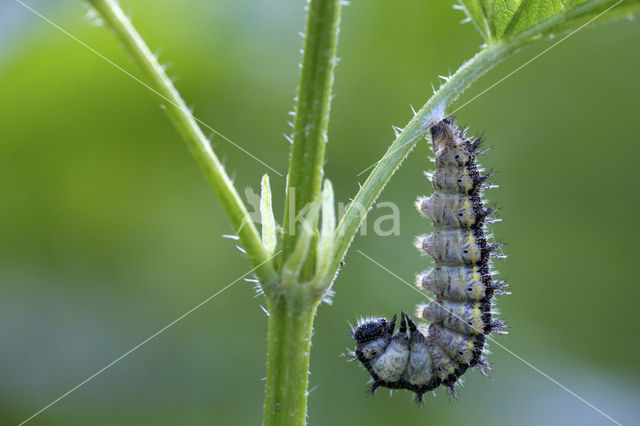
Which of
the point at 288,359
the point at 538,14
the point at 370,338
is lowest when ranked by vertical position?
the point at 370,338

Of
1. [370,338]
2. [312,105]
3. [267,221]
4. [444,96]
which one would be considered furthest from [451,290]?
[312,105]

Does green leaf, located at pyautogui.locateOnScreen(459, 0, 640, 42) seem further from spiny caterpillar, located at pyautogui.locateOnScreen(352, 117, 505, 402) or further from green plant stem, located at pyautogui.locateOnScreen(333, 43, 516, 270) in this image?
spiny caterpillar, located at pyautogui.locateOnScreen(352, 117, 505, 402)

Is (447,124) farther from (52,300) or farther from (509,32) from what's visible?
(52,300)

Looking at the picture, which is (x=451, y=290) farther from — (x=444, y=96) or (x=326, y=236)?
(x=326, y=236)

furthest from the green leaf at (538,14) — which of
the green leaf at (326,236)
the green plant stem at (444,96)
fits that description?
the green leaf at (326,236)

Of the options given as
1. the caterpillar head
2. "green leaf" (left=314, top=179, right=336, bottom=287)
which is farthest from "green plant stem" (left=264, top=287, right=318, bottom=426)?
the caterpillar head

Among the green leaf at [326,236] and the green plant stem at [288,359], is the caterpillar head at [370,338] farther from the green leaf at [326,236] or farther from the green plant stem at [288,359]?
the green leaf at [326,236]

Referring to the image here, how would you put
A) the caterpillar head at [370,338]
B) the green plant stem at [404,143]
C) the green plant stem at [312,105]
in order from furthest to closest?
the caterpillar head at [370,338] → the green plant stem at [404,143] → the green plant stem at [312,105]
